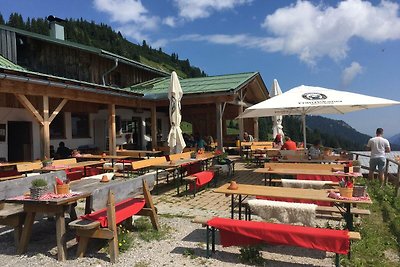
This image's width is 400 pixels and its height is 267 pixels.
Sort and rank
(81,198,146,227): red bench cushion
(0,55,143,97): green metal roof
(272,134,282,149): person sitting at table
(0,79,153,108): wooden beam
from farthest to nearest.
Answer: (272,134,282,149): person sitting at table, (0,79,153,108): wooden beam, (0,55,143,97): green metal roof, (81,198,146,227): red bench cushion

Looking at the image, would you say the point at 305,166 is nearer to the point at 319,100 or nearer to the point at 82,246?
Result: the point at 319,100

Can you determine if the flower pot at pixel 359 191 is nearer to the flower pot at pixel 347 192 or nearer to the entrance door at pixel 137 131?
the flower pot at pixel 347 192

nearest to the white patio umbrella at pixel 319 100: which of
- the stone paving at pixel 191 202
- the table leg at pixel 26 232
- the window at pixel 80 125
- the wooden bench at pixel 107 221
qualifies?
the stone paving at pixel 191 202

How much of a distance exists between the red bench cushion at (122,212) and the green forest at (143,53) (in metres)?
24.8

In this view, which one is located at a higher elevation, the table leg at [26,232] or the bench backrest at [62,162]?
the bench backrest at [62,162]

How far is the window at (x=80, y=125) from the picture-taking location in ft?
49.0

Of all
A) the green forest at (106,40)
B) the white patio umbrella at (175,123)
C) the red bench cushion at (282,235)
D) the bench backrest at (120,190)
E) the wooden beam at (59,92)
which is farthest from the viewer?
the green forest at (106,40)

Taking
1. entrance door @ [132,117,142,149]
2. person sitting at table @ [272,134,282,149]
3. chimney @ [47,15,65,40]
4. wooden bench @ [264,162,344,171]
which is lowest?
wooden bench @ [264,162,344,171]

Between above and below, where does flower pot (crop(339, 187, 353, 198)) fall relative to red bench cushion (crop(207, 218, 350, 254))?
above

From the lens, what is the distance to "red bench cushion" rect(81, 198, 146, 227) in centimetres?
446

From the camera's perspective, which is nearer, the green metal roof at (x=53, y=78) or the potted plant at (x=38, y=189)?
the potted plant at (x=38, y=189)

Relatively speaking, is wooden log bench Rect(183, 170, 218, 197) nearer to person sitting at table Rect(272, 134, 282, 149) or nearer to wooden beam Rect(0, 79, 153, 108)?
wooden beam Rect(0, 79, 153, 108)

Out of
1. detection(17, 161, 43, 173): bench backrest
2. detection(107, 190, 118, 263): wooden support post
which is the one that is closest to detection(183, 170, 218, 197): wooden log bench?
detection(17, 161, 43, 173): bench backrest

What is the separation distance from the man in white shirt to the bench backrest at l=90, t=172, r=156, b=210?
6.68 metres
